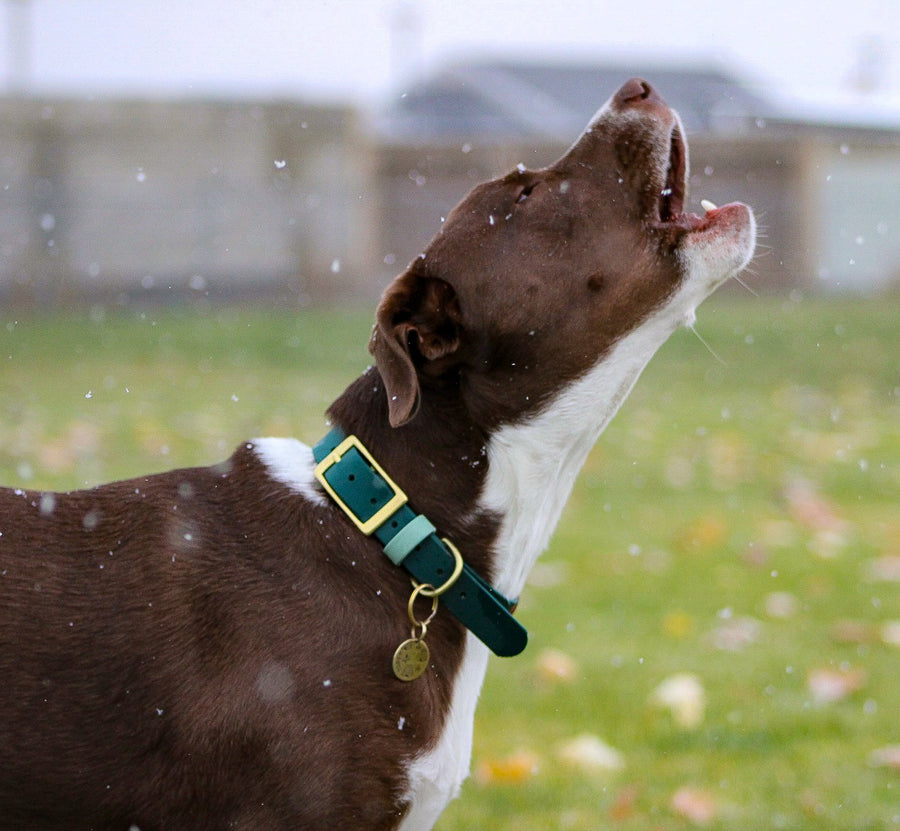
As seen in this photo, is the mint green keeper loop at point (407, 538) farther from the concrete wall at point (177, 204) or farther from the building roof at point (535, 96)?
the building roof at point (535, 96)

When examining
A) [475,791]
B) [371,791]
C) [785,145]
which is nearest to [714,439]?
[475,791]

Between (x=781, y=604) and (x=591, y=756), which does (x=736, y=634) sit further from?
(x=591, y=756)

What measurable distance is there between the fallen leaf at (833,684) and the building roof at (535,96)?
23.0m

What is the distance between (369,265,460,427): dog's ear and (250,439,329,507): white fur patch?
0.26m

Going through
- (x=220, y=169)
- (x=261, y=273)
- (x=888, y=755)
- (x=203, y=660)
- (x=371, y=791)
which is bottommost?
(x=261, y=273)

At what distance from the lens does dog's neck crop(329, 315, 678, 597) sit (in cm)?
252

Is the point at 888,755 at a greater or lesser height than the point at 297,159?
greater

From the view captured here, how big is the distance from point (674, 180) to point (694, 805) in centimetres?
177

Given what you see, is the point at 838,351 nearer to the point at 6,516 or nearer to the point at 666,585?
the point at 666,585

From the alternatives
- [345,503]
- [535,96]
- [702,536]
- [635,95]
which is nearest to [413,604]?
[345,503]

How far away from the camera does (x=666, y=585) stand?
543cm

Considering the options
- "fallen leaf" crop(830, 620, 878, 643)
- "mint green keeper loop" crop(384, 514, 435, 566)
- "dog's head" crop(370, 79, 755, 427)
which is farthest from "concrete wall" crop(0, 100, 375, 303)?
"mint green keeper loop" crop(384, 514, 435, 566)

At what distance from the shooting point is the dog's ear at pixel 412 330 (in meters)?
2.40

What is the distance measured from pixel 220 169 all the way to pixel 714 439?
434 inches
